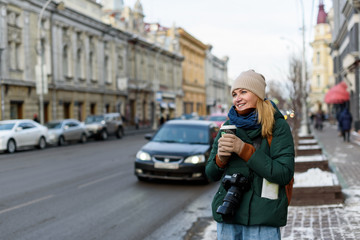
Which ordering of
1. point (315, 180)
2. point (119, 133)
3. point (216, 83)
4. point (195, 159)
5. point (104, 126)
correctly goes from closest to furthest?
point (315, 180) < point (195, 159) < point (104, 126) < point (119, 133) < point (216, 83)

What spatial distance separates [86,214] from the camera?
809cm

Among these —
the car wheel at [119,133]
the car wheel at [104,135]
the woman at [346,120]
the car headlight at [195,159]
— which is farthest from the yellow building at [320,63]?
the car headlight at [195,159]

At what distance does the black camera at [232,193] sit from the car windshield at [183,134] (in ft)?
30.3

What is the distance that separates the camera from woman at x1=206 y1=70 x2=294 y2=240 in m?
2.95

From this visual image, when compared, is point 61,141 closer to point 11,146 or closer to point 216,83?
point 11,146

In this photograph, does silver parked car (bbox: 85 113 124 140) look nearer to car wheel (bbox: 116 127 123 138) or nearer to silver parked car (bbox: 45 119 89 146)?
car wheel (bbox: 116 127 123 138)

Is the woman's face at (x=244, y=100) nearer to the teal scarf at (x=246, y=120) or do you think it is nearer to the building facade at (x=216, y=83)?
the teal scarf at (x=246, y=120)

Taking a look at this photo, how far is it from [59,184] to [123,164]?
4.59 m

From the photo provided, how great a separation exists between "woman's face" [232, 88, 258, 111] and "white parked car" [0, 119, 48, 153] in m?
20.5

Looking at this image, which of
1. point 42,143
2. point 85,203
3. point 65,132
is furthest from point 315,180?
point 65,132

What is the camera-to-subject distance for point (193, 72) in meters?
81.9

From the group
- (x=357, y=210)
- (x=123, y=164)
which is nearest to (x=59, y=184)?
(x=123, y=164)

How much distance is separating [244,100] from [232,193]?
60 cm

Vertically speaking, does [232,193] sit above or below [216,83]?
below
